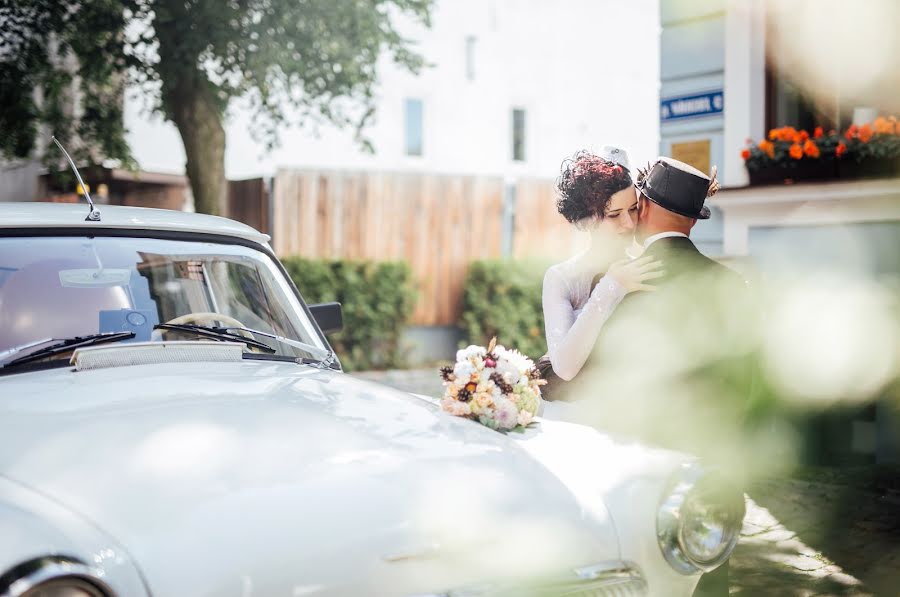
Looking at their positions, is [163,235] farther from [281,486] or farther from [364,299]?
[364,299]

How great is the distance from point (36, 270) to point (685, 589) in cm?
213

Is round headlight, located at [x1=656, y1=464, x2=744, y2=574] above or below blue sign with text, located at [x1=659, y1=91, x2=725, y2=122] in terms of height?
below

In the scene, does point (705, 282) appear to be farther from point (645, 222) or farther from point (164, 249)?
point (164, 249)

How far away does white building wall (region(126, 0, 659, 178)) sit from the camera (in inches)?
667

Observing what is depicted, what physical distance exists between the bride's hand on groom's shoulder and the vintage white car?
48cm

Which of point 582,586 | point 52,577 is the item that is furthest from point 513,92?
point 52,577

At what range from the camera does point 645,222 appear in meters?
3.31

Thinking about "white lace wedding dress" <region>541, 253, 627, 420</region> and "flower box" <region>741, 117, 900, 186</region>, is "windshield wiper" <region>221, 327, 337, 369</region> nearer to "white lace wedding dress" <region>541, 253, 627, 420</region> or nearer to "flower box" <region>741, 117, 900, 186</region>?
"white lace wedding dress" <region>541, 253, 627, 420</region>

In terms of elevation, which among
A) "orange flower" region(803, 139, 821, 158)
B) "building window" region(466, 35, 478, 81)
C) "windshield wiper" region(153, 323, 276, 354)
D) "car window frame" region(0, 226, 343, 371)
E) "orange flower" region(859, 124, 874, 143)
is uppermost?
"building window" region(466, 35, 478, 81)

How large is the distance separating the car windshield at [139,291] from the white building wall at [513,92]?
41.3 feet

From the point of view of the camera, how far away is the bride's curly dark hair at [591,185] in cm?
333

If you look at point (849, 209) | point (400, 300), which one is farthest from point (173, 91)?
point (849, 209)


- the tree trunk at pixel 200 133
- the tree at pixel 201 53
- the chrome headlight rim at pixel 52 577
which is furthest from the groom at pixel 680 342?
the tree trunk at pixel 200 133

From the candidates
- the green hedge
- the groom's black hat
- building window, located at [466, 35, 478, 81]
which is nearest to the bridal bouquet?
the groom's black hat
